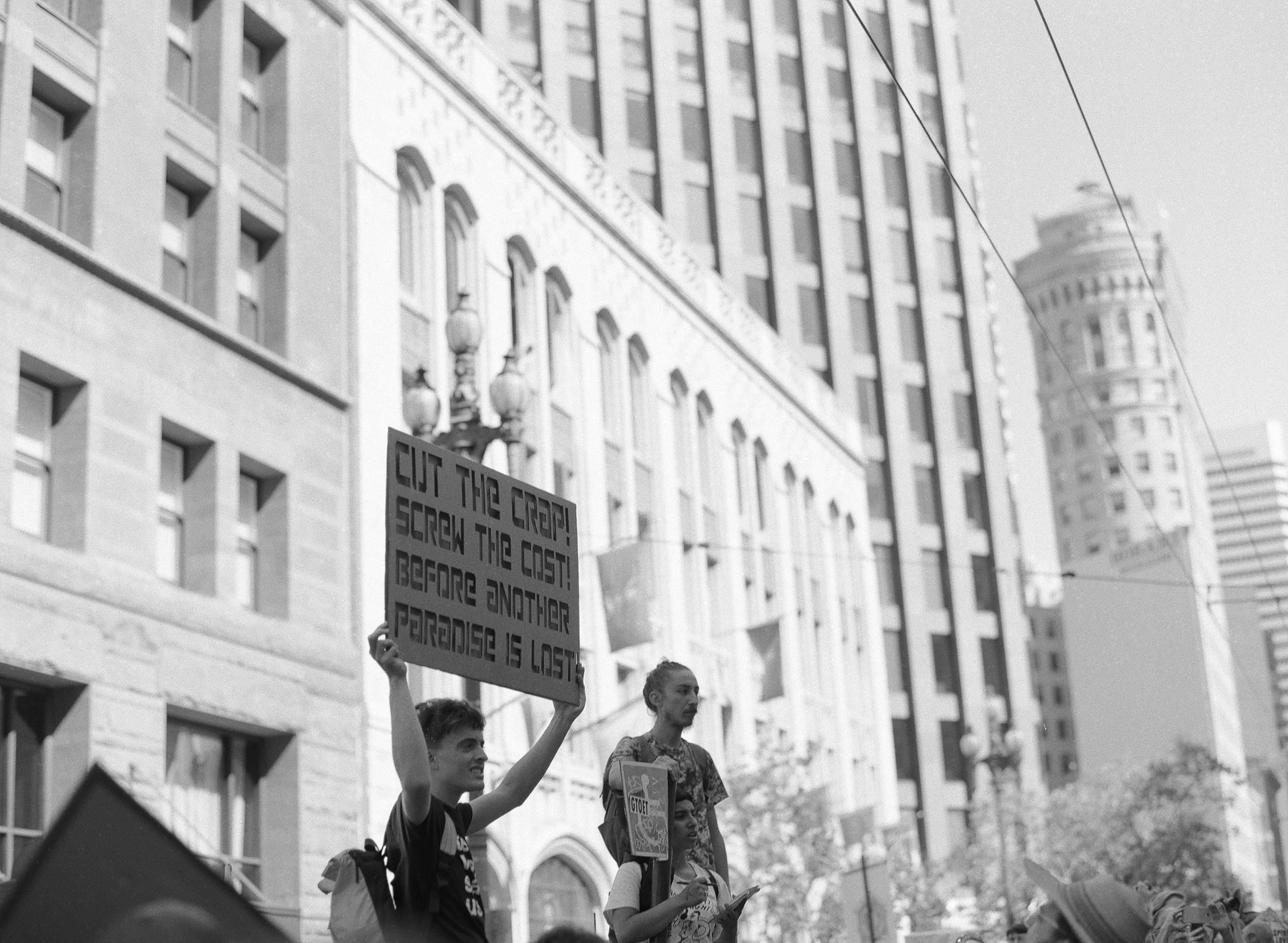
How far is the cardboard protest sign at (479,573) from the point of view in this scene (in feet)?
21.6

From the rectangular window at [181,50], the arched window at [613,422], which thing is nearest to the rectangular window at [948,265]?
the arched window at [613,422]

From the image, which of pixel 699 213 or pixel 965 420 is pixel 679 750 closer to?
pixel 699 213

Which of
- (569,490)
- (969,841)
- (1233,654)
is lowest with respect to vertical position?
(969,841)

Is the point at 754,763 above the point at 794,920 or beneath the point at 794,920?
above

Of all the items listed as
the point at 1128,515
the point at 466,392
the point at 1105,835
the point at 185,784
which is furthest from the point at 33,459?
the point at 1128,515

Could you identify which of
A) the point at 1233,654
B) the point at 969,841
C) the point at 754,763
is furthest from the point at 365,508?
the point at 1233,654

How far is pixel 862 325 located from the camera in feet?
224

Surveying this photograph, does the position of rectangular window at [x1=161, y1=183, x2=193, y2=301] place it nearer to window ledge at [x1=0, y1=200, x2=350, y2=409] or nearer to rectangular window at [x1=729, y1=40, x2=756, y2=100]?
window ledge at [x1=0, y1=200, x2=350, y2=409]

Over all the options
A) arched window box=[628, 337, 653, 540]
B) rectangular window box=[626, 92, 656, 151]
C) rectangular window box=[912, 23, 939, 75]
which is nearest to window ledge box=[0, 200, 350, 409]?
arched window box=[628, 337, 653, 540]

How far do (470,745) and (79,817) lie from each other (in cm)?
355

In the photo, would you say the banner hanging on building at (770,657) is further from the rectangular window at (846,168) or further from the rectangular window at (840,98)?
the rectangular window at (840,98)

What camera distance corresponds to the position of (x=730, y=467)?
42188mm

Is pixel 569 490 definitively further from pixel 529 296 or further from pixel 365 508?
pixel 365 508

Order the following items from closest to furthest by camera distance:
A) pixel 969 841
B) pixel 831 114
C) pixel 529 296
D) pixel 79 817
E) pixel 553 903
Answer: pixel 79 817 → pixel 553 903 → pixel 529 296 → pixel 969 841 → pixel 831 114
